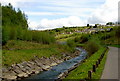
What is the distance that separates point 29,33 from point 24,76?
149 ft

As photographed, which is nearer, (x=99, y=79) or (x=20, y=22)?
(x=99, y=79)

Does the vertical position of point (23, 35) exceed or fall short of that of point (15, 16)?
it falls short

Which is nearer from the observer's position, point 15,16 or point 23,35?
Answer: point 23,35

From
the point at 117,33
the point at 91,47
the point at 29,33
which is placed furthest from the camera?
the point at 117,33

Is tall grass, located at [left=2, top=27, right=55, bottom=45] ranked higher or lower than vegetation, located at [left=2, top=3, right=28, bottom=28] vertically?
lower

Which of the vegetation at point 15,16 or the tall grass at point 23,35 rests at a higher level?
the vegetation at point 15,16

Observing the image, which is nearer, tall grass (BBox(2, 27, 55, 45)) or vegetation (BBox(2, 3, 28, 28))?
tall grass (BBox(2, 27, 55, 45))

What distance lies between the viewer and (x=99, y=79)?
18.1m

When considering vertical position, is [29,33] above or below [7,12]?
below

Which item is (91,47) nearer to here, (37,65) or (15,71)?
(37,65)

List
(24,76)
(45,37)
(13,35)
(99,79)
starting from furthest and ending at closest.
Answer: (45,37) < (13,35) < (24,76) < (99,79)

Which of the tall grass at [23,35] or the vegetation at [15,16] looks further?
the vegetation at [15,16]

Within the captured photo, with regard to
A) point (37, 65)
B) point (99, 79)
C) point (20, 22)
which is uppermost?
point (20, 22)

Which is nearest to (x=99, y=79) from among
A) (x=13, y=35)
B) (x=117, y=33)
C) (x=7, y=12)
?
(x=13, y=35)
